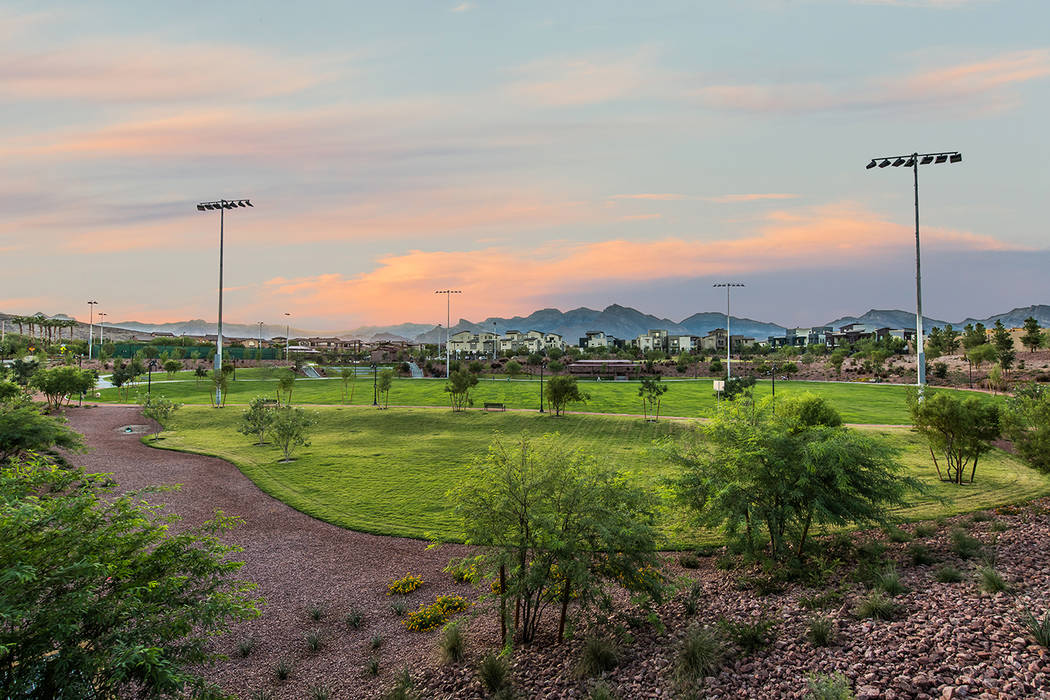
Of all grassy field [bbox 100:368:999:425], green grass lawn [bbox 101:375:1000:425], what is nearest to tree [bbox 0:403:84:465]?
grassy field [bbox 100:368:999:425]

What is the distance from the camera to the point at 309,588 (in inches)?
607

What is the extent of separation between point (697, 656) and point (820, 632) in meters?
2.62

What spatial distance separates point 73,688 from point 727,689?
9.83 meters

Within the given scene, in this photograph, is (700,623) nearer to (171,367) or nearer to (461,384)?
(461,384)

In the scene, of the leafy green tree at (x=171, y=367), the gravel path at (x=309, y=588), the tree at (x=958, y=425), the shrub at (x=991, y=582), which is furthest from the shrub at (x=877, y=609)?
the leafy green tree at (x=171, y=367)

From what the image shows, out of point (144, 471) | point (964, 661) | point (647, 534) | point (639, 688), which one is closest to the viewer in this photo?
point (964, 661)

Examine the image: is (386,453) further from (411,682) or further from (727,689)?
(727,689)

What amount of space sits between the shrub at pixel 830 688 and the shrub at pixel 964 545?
24.9 ft

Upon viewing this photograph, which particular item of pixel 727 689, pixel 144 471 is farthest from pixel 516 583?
pixel 144 471

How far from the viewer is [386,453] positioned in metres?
32.8

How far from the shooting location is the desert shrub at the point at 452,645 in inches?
455

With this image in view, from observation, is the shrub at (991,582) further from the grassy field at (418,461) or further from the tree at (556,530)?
Answer: the tree at (556,530)

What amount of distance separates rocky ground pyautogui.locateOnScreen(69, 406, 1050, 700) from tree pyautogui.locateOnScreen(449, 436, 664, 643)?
1267 millimetres

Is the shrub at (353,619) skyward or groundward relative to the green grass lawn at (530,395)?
groundward
